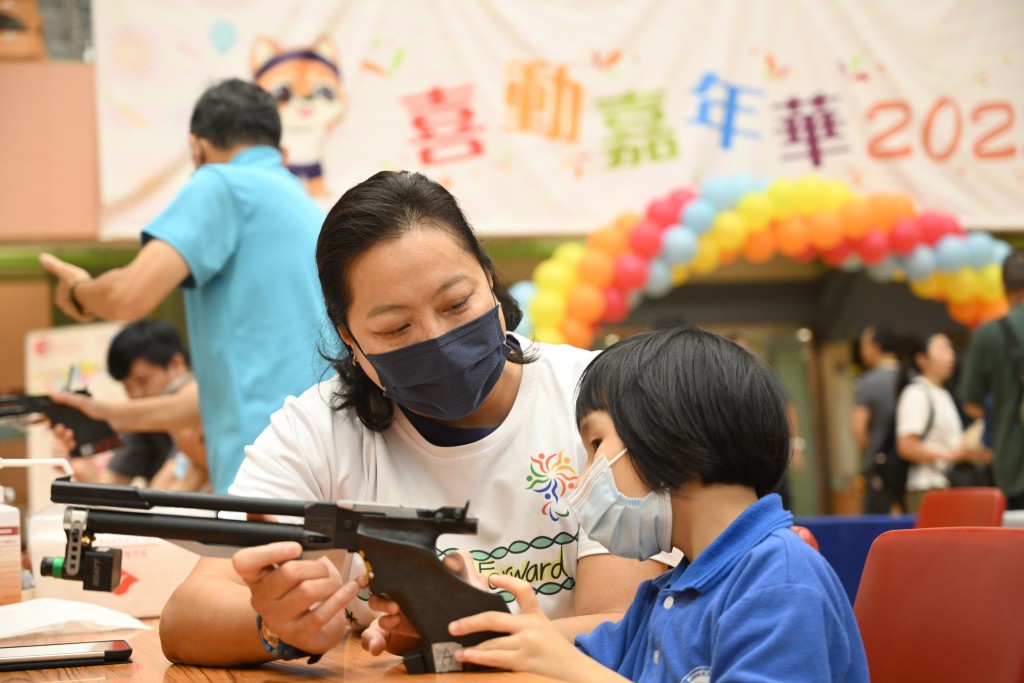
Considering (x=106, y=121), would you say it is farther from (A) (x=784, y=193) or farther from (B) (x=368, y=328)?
(B) (x=368, y=328)

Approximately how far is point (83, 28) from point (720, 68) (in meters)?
3.23

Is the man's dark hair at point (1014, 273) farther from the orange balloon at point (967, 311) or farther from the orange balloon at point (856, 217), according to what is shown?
the orange balloon at point (967, 311)

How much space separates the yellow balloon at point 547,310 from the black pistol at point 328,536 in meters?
4.09

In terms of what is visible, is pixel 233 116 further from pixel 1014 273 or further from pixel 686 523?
pixel 1014 273

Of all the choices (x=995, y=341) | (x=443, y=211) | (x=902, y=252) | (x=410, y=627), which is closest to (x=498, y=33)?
(x=902, y=252)

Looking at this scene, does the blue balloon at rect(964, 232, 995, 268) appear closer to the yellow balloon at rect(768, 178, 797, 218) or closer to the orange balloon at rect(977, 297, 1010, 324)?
the orange balloon at rect(977, 297, 1010, 324)

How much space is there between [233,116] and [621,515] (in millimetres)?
1576

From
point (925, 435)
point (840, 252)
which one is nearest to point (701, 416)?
point (925, 435)

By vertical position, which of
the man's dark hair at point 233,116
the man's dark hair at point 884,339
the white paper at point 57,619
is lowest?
the man's dark hair at point 884,339

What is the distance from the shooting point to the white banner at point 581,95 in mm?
5102

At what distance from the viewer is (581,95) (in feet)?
17.7

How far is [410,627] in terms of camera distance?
1.09 meters

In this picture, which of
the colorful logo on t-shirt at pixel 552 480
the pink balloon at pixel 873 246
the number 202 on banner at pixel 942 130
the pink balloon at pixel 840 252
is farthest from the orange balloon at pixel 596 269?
the colorful logo on t-shirt at pixel 552 480

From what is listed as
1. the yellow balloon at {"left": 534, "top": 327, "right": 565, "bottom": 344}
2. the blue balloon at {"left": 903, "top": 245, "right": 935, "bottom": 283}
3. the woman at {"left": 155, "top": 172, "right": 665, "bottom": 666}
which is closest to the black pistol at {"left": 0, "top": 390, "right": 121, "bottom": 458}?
the woman at {"left": 155, "top": 172, "right": 665, "bottom": 666}
